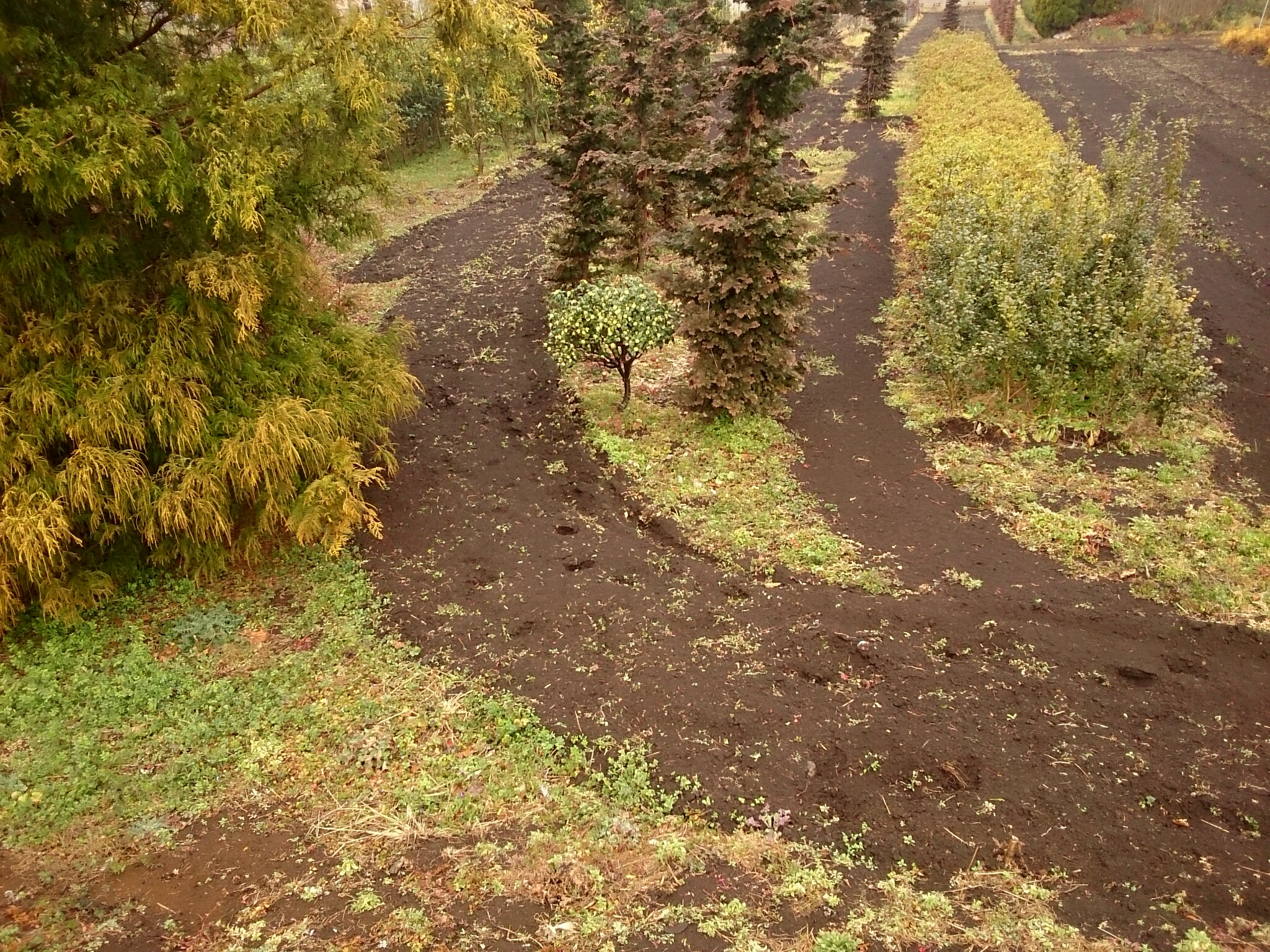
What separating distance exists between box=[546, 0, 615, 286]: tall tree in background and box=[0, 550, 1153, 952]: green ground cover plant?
307 inches

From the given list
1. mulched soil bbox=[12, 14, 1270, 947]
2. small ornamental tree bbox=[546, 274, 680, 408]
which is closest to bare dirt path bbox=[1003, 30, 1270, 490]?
mulched soil bbox=[12, 14, 1270, 947]

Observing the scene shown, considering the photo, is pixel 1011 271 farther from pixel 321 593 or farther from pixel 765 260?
pixel 321 593

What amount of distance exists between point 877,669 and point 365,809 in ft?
13.3

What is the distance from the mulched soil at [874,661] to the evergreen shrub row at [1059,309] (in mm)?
1153

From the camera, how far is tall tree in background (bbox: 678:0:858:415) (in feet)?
24.9

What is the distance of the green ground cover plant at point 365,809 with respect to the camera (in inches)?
172

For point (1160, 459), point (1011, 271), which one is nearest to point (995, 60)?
point (1011, 271)

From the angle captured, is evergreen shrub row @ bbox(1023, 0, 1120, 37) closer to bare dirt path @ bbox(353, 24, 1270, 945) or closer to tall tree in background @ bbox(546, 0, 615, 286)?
tall tree in background @ bbox(546, 0, 615, 286)

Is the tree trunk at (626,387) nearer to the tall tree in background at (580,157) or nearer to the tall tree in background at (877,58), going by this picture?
the tall tree in background at (580,157)

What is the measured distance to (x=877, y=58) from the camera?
2436cm

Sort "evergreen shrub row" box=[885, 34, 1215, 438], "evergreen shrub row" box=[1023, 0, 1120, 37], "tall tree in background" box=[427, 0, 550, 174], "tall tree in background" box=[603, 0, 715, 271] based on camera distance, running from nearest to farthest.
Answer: "tall tree in background" box=[427, 0, 550, 174]
"evergreen shrub row" box=[885, 34, 1215, 438]
"tall tree in background" box=[603, 0, 715, 271]
"evergreen shrub row" box=[1023, 0, 1120, 37]

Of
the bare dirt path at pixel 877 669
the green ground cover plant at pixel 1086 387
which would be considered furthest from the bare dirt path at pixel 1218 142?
the bare dirt path at pixel 877 669

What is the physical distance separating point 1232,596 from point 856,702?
364 cm

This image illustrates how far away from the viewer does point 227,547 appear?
24.5ft
